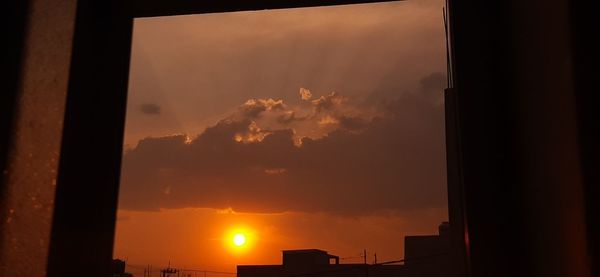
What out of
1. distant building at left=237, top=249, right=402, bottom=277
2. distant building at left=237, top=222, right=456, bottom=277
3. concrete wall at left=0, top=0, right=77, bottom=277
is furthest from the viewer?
distant building at left=237, top=249, right=402, bottom=277

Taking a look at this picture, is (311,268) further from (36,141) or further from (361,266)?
(36,141)

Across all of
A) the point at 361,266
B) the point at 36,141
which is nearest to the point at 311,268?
the point at 361,266

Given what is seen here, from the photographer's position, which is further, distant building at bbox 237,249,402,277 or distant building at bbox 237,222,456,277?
distant building at bbox 237,249,402,277

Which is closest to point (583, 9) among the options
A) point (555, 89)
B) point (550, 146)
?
point (555, 89)

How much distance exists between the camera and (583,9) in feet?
6.35

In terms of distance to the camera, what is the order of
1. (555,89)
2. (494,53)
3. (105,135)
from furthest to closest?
(494,53)
(105,135)
(555,89)

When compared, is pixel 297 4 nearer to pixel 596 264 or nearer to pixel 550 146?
pixel 550 146

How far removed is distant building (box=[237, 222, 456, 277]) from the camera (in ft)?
115

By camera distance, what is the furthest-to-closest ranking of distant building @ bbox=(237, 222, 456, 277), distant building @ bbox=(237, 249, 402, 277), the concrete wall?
distant building @ bbox=(237, 249, 402, 277)
distant building @ bbox=(237, 222, 456, 277)
the concrete wall

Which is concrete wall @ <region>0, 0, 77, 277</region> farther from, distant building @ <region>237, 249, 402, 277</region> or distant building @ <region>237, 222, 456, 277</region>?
distant building @ <region>237, 249, 402, 277</region>

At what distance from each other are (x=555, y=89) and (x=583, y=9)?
0.38 meters

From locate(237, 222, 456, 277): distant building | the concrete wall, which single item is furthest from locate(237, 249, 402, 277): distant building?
the concrete wall

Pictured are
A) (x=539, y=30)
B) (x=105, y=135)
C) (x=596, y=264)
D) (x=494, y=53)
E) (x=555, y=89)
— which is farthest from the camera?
(x=494, y=53)

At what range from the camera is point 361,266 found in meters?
41.0
